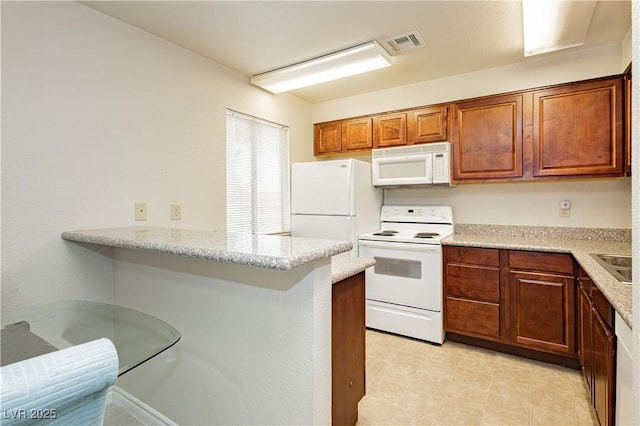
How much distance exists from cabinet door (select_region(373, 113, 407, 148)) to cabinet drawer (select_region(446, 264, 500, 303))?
54.2 inches

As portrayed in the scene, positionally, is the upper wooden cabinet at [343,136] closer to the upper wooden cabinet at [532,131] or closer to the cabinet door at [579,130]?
the upper wooden cabinet at [532,131]

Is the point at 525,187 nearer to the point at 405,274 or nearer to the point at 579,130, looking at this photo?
the point at 579,130

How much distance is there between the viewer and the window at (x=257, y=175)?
306 centimetres

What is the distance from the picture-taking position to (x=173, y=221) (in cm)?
249

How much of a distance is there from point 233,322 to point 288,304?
34 cm

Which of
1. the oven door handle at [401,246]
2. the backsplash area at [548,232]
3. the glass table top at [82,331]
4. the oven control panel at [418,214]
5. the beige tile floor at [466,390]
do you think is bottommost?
the beige tile floor at [466,390]

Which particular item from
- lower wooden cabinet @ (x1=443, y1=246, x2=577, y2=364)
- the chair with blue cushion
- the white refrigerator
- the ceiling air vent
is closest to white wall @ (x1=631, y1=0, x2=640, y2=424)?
Answer: the chair with blue cushion

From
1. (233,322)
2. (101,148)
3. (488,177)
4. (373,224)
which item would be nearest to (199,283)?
(233,322)

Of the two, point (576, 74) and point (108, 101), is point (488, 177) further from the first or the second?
point (108, 101)

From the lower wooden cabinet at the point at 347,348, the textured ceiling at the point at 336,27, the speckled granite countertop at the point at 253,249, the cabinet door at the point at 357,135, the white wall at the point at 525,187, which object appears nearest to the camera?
the speckled granite countertop at the point at 253,249

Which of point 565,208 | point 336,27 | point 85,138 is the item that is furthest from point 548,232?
point 85,138

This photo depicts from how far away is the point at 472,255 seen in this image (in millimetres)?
2752

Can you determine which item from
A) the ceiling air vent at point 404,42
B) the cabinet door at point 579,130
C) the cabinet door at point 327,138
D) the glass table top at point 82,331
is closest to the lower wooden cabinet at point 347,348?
the glass table top at point 82,331

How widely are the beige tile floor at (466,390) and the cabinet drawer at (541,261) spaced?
0.75 metres
